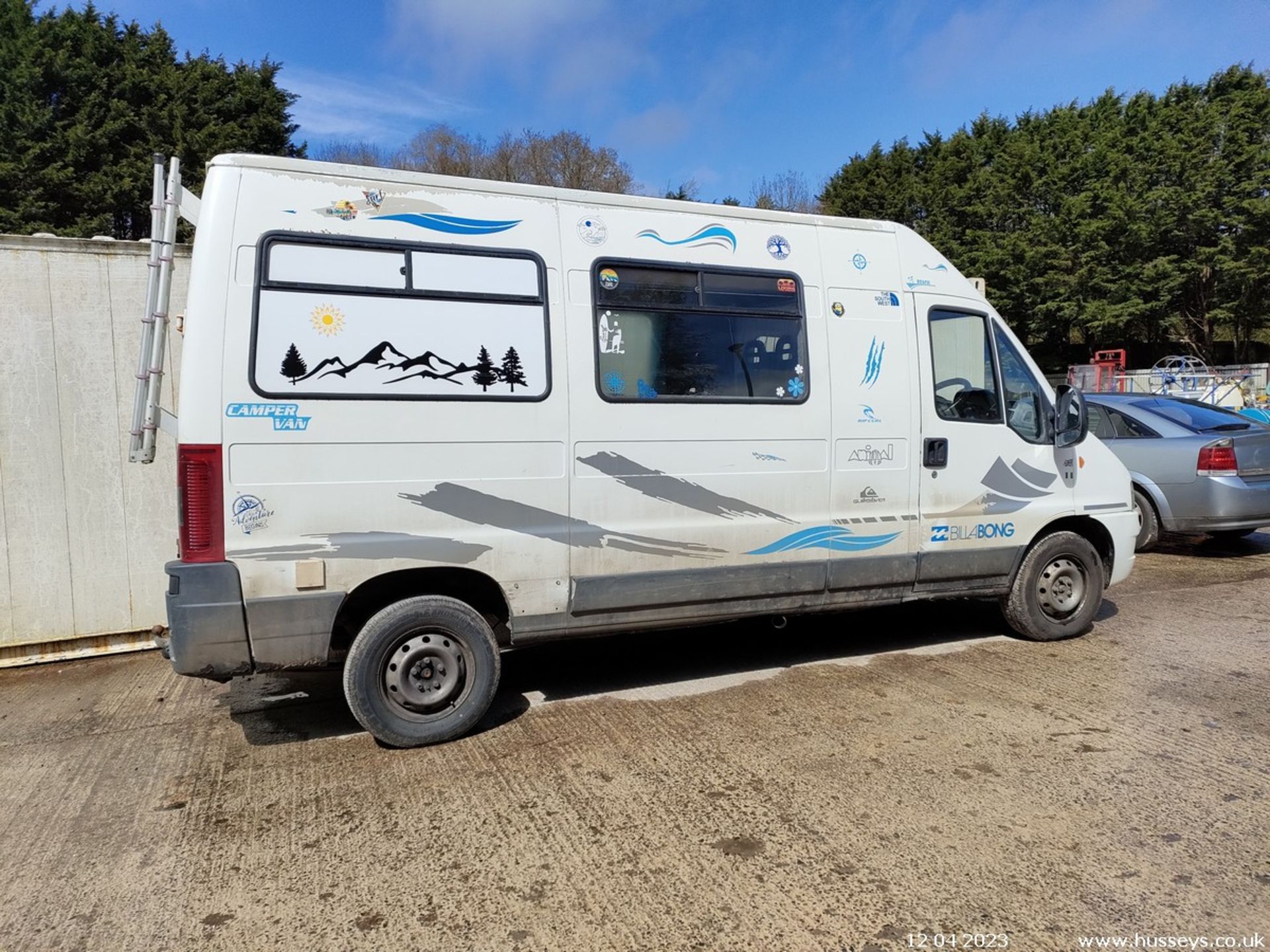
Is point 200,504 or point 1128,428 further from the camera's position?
point 1128,428

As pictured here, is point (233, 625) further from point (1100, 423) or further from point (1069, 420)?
point (1100, 423)

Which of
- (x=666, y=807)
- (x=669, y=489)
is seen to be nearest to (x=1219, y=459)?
(x=669, y=489)

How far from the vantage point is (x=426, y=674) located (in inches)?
166

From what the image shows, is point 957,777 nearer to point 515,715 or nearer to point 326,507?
point 515,715

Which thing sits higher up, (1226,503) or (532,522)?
(532,522)

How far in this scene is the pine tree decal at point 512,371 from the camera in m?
4.23

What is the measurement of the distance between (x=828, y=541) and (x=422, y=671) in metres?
2.50

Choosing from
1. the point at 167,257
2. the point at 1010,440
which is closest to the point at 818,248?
the point at 1010,440

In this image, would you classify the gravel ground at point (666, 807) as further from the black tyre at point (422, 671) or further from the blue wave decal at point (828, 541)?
the blue wave decal at point (828, 541)

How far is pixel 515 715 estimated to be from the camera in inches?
183

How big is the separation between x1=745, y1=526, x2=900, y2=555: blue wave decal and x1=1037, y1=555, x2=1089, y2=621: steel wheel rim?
142 centimetres

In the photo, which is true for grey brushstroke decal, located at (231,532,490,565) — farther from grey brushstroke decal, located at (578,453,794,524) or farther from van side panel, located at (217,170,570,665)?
grey brushstroke decal, located at (578,453,794,524)

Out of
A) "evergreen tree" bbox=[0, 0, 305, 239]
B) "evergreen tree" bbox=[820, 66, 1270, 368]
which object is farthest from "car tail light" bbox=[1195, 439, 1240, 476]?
"evergreen tree" bbox=[820, 66, 1270, 368]

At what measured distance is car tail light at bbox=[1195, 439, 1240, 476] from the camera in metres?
8.04
